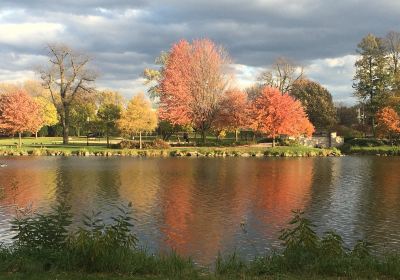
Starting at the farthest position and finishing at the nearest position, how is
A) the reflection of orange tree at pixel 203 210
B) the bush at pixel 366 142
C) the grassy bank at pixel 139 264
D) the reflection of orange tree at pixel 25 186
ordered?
1. the bush at pixel 366 142
2. the reflection of orange tree at pixel 25 186
3. the reflection of orange tree at pixel 203 210
4. the grassy bank at pixel 139 264

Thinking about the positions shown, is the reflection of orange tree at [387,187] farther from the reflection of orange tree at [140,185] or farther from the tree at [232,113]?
the tree at [232,113]

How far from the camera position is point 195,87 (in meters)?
65.8

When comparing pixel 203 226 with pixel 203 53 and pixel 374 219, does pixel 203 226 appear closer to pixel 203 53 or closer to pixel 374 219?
pixel 374 219

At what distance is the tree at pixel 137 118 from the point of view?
61875 mm

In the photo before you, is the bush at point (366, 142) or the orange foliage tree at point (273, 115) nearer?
the orange foliage tree at point (273, 115)

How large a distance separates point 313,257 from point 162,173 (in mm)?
26620

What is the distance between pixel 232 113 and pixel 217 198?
4072cm

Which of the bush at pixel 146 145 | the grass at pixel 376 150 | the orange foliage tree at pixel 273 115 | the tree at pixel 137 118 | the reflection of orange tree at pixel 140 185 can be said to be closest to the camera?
the reflection of orange tree at pixel 140 185


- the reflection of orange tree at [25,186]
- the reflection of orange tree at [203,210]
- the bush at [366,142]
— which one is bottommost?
the reflection of orange tree at [203,210]

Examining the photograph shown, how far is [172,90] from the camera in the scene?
6538cm

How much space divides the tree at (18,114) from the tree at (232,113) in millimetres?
26687

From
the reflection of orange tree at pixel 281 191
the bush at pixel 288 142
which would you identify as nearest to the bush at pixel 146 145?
the bush at pixel 288 142

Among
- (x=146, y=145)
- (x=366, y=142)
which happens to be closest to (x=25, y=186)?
(x=146, y=145)

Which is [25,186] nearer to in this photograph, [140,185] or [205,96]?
[140,185]
